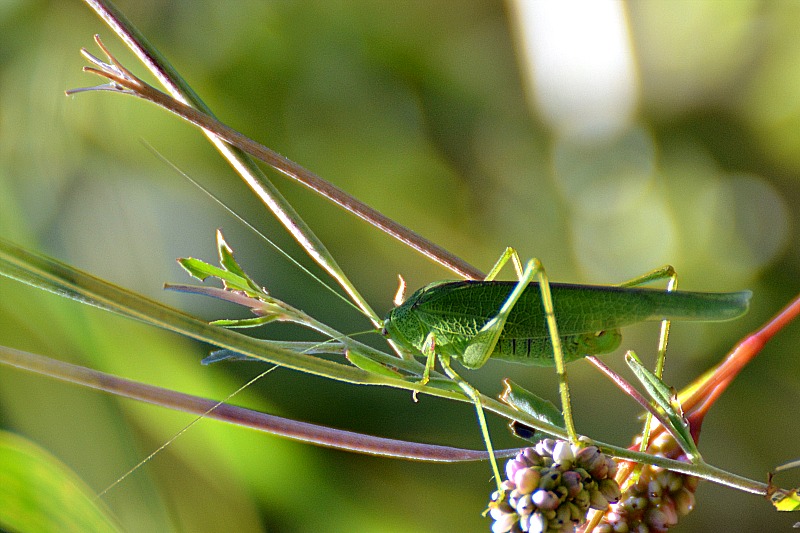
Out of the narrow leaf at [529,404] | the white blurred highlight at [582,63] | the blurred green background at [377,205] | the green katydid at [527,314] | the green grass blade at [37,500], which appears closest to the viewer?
the green grass blade at [37,500]

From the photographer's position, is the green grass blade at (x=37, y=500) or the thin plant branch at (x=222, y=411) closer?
the thin plant branch at (x=222, y=411)

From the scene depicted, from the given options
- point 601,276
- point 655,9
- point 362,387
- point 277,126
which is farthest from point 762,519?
point 277,126

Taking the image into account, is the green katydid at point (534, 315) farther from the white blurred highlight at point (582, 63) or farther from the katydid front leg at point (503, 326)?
the white blurred highlight at point (582, 63)

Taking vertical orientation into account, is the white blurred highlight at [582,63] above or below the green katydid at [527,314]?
above

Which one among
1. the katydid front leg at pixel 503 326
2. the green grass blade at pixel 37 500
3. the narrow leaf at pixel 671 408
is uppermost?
the katydid front leg at pixel 503 326

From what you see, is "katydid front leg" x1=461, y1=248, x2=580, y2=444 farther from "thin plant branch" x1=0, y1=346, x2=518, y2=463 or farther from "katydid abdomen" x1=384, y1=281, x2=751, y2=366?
"thin plant branch" x1=0, y1=346, x2=518, y2=463

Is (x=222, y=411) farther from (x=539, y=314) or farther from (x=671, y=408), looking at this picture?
(x=539, y=314)

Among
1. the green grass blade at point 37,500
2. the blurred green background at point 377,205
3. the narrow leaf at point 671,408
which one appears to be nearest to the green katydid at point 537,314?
the narrow leaf at point 671,408

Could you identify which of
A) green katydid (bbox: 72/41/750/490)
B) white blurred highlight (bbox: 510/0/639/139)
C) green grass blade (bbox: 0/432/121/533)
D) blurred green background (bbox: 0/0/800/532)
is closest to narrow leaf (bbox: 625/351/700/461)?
green katydid (bbox: 72/41/750/490)
